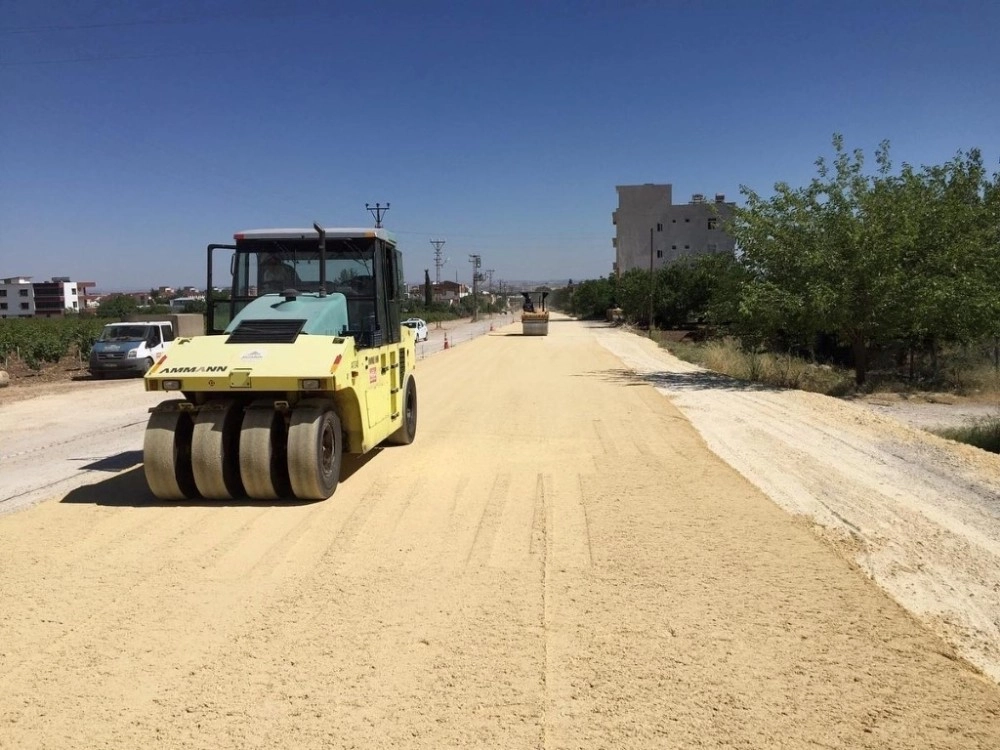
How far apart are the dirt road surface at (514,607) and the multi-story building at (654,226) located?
9324 centimetres

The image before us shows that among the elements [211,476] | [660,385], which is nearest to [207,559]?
[211,476]

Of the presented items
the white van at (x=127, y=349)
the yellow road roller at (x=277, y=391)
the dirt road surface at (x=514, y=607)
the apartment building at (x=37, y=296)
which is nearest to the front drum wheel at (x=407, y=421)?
the dirt road surface at (x=514, y=607)

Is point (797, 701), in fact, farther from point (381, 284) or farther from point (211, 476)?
point (381, 284)

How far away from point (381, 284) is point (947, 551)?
626cm

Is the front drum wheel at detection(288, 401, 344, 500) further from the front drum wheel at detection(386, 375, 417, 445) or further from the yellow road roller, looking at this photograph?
the front drum wheel at detection(386, 375, 417, 445)

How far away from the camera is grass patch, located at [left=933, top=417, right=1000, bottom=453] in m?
11.9

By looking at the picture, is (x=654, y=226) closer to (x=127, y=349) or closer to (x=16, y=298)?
(x=127, y=349)

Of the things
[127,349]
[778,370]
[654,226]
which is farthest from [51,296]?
[778,370]

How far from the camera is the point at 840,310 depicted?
17016 millimetres

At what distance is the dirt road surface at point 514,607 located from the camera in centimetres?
360

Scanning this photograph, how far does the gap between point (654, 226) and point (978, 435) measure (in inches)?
3670

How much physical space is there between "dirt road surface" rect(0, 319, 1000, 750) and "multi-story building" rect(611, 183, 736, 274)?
306 feet

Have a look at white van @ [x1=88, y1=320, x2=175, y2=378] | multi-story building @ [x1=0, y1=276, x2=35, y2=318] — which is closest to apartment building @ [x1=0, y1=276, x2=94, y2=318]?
multi-story building @ [x1=0, y1=276, x2=35, y2=318]

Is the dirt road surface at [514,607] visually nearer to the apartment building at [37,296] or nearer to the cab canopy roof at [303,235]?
the cab canopy roof at [303,235]
